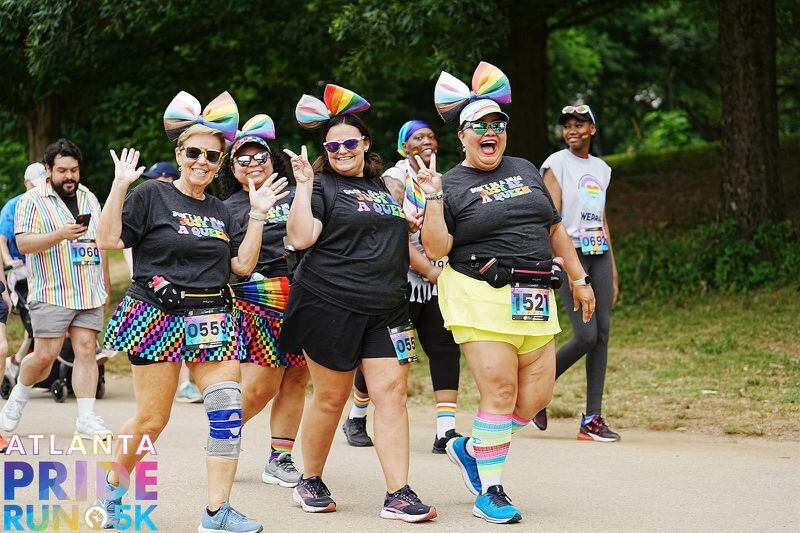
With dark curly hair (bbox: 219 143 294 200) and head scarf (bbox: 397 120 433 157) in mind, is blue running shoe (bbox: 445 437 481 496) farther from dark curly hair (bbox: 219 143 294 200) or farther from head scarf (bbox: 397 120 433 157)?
head scarf (bbox: 397 120 433 157)

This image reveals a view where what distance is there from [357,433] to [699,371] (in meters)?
3.87

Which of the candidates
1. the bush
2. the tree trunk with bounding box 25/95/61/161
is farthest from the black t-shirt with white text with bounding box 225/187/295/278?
the tree trunk with bounding box 25/95/61/161

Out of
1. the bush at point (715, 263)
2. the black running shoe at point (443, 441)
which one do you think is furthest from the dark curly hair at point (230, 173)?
the bush at point (715, 263)

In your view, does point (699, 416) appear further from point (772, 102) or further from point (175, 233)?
point (772, 102)

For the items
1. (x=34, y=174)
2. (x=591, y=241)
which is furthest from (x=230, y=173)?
(x=34, y=174)

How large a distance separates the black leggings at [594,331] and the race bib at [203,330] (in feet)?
A: 10.2

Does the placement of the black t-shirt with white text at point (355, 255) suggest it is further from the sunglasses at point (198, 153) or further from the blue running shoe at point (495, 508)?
the blue running shoe at point (495, 508)

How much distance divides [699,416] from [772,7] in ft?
23.0

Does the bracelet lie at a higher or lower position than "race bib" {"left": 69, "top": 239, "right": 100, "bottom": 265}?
higher

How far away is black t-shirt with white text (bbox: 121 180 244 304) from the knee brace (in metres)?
0.52

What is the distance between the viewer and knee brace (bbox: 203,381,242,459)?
→ 17.6ft

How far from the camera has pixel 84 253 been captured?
850cm

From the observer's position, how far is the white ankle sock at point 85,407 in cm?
839

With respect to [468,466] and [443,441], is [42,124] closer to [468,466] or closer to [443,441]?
[443,441]
